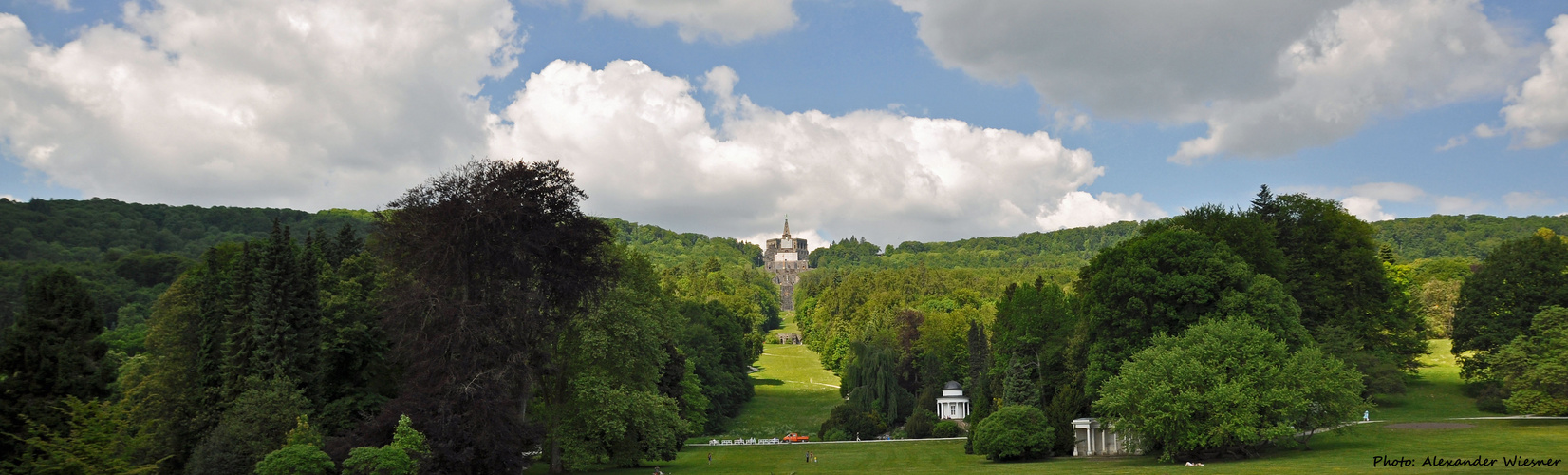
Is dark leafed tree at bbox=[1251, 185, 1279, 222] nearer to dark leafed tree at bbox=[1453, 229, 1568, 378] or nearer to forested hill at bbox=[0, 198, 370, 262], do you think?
dark leafed tree at bbox=[1453, 229, 1568, 378]

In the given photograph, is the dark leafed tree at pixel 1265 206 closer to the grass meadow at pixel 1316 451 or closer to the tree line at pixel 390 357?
the grass meadow at pixel 1316 451

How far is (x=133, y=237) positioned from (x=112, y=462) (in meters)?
93.0

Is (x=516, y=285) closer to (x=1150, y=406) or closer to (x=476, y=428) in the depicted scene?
(x=476, y=428)

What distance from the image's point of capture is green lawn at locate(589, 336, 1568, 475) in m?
26.1

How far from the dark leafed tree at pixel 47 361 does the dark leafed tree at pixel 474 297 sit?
7.48m

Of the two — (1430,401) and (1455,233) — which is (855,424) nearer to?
(1430,401)

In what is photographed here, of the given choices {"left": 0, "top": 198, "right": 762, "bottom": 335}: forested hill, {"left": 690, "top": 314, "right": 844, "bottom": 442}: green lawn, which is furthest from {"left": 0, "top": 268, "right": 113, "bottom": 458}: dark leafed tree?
{"left": 690, "top": 314, "right": 844, "bottom": 442}: green lawn

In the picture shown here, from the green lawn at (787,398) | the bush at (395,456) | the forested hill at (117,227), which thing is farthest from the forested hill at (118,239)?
the bush at (395,456)

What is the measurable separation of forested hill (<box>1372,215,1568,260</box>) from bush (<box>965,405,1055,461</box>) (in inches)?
4122

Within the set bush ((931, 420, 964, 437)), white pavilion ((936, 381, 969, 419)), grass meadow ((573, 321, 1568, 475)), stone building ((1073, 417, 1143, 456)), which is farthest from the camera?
white pavilion ((936, 381, 969, 419))

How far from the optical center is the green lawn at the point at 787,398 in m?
68.1

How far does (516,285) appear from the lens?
29.5m

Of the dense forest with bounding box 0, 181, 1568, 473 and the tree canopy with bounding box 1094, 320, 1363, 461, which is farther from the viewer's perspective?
the tree canopy with bounding box 1094, 320, 1363, 461

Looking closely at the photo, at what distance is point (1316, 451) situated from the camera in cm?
3080
